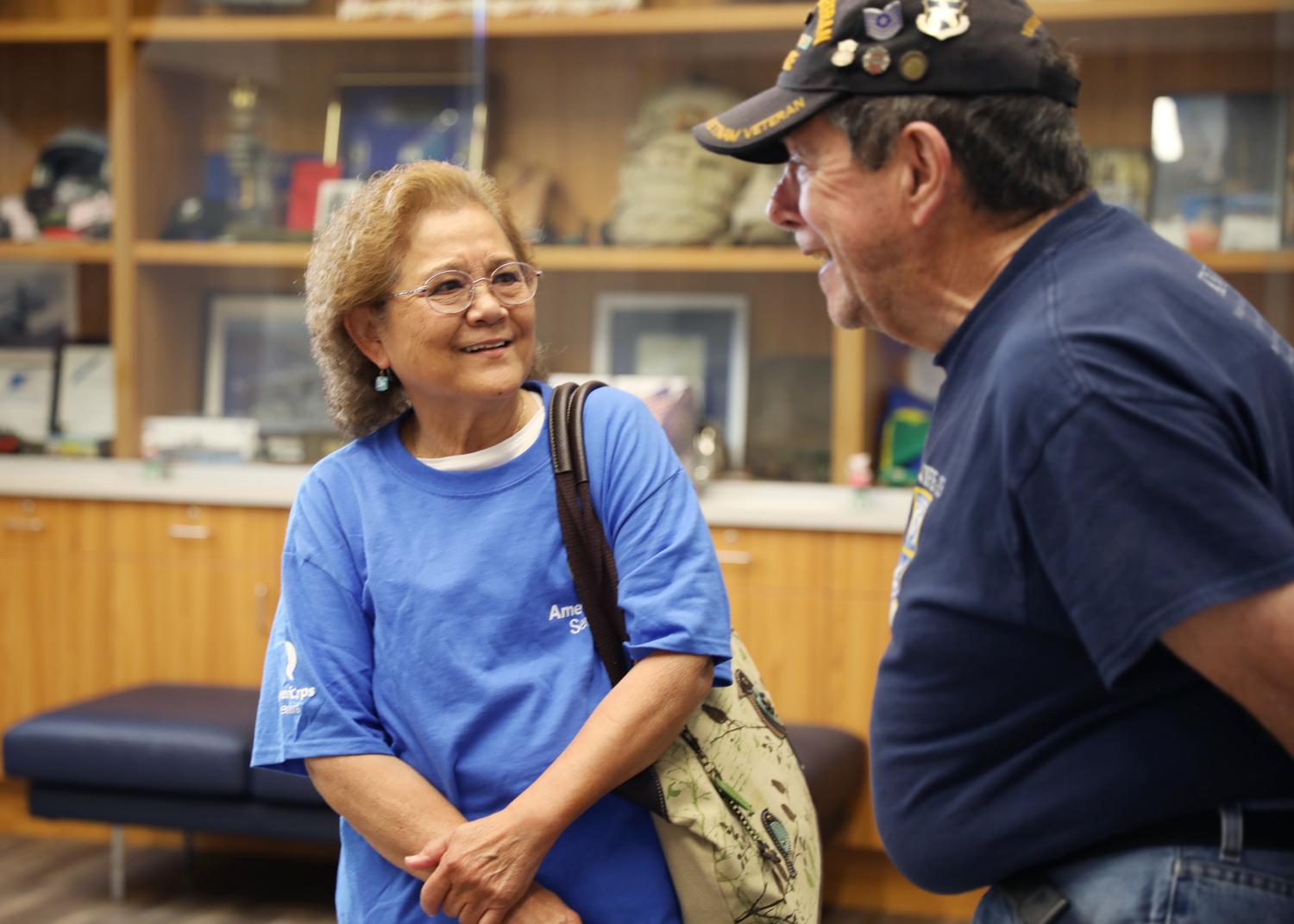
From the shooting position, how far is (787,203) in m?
1.18

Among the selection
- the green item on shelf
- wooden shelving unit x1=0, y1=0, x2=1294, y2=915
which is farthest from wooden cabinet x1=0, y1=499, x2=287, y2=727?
the green item on shelf

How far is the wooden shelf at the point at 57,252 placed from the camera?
4.05 meters

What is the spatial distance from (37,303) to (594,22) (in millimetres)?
1919

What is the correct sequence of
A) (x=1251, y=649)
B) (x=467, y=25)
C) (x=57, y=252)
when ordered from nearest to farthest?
(x=1251, y=649)
(x=467, y=25)
(x=57, y=252)

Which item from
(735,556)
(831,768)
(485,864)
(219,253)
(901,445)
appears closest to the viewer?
(485,864)

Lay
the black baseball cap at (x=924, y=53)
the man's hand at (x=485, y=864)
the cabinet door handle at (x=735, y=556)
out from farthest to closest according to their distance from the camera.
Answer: the cabinet door handle at (x=735, y=556)
the man's hand at (x=485, y=864)
the black baseball cap at (x=924, y=53)

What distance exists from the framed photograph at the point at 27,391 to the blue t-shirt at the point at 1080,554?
3.71m

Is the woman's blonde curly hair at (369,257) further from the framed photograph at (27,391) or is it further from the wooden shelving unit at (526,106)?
the framed photograph at (27,391)

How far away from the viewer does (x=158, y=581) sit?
371cm

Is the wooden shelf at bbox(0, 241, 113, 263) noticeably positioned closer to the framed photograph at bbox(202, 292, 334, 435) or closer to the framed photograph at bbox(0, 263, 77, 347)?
the framed photograph at bbox(0, 263, 77, 347)

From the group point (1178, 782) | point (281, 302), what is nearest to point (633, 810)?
point (1178, 782)

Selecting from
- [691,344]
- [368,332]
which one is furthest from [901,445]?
[368,332]

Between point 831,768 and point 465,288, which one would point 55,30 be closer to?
point 831,768

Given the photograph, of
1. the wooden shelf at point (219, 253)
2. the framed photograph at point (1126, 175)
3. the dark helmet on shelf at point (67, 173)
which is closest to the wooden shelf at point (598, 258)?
the wooden shelf at point (219, 253)
